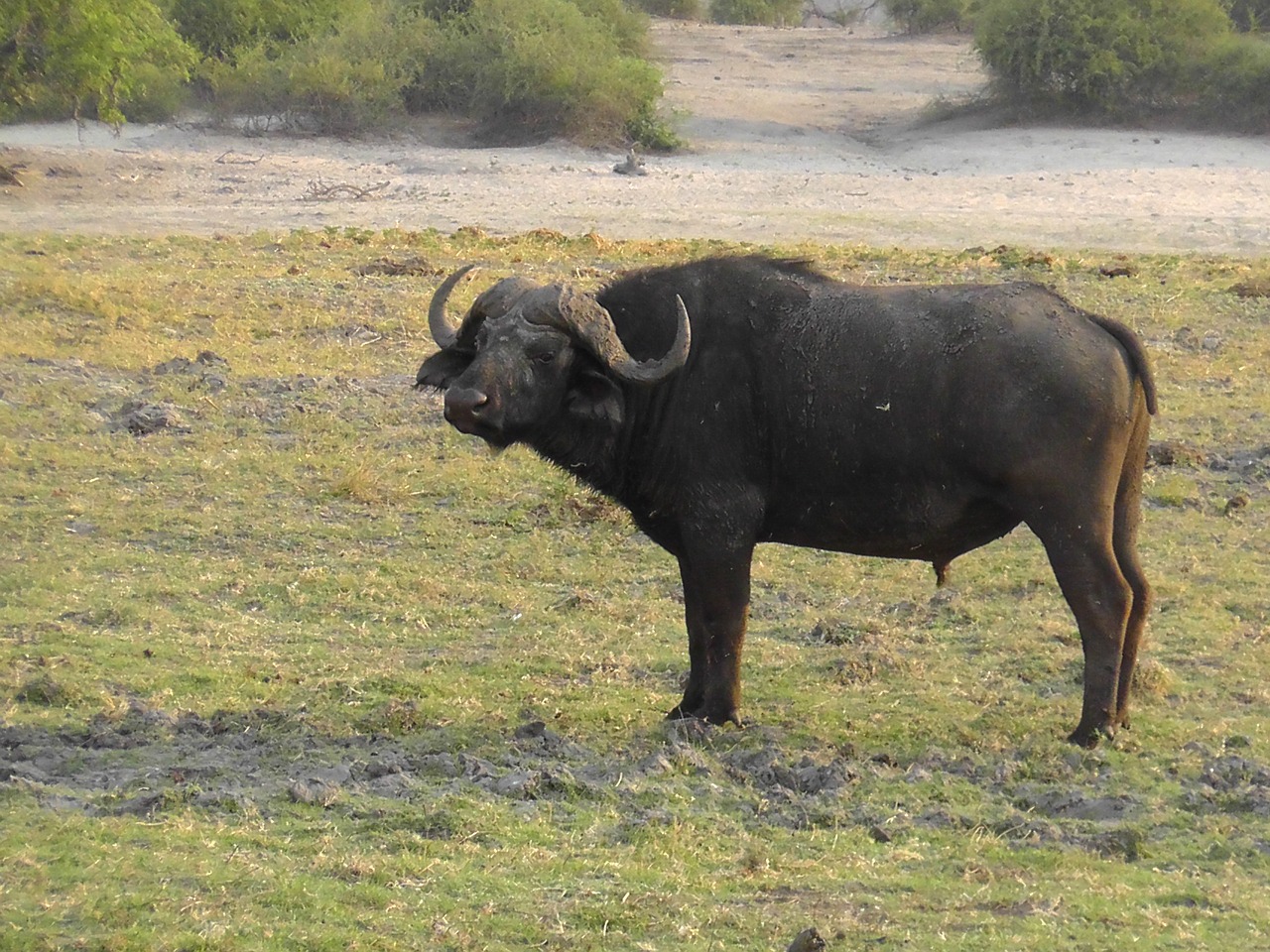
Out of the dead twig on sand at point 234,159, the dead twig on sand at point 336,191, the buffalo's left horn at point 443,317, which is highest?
the buffalo's left horn at point 443,317

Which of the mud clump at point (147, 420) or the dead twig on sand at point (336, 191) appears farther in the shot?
the dead twig on sand at point (336, 191)

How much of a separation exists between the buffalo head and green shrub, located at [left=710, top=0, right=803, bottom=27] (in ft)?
143

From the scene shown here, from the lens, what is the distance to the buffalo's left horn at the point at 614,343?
6391mm

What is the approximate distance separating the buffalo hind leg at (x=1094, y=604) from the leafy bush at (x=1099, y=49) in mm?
25866

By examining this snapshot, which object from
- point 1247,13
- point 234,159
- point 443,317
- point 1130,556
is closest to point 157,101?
point 234,159

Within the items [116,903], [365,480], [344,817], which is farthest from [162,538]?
[116,903]

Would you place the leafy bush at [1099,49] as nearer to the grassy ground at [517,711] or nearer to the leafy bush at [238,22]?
the leafy bush at [238,22]

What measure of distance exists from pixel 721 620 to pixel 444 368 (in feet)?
4.98

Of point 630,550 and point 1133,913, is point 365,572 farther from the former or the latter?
point 1133,913

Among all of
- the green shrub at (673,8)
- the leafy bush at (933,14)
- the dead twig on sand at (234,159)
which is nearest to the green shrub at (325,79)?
the dead twig on sand at (234,159)

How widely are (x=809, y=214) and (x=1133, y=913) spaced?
17.7m

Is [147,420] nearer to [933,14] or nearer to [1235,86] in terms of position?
[1235,86]

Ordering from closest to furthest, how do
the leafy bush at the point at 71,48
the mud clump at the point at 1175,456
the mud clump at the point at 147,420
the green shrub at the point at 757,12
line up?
the mud clump at the point at 1175,456 < the mud clump at the point at 147,420 < the leafy bush at the point at 71,48 < the green shrub at the point at 757,12

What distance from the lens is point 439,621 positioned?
8195 mm
